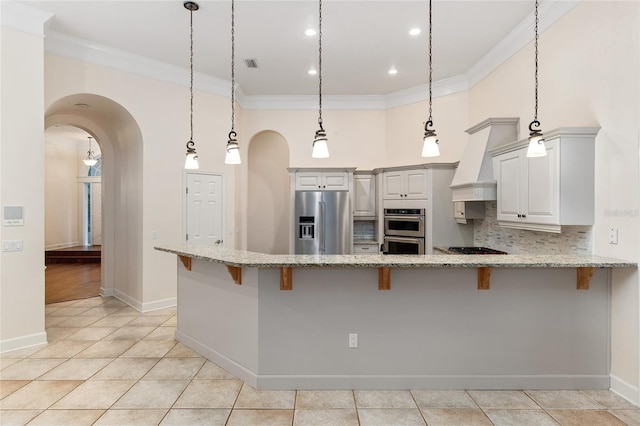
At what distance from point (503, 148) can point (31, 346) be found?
18.0ft

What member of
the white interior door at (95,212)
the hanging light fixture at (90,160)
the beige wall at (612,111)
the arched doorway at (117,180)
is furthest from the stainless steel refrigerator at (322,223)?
the white interior door at (95,212)

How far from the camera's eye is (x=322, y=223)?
237 inches

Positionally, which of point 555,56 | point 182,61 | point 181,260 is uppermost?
point 182,61

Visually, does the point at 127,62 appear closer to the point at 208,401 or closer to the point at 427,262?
the point at 208,401

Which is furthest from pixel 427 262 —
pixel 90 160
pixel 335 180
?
pixel 90 160

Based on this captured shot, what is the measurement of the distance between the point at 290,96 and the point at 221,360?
4761mm

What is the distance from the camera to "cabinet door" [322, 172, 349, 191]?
6.14 meters

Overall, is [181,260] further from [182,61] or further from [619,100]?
[619,100]

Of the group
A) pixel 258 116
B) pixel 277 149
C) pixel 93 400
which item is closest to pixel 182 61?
pixel 258 116

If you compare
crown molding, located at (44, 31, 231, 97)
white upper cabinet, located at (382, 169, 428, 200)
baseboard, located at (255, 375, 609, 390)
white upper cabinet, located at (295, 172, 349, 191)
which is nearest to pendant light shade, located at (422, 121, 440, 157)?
baseboard, located at (255, 375, 609, 390)

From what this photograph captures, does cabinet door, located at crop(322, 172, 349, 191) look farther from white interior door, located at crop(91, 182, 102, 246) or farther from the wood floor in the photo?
white interior door, located at crop(91, 182, 102, 246)

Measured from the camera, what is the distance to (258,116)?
655 centimetres

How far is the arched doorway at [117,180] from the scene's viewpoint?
502 cm

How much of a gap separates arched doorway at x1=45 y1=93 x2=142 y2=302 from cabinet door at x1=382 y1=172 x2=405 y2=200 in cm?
380
